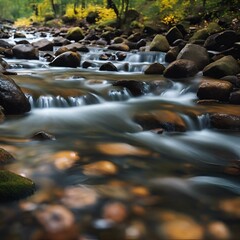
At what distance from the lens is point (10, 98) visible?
5172 millimetres

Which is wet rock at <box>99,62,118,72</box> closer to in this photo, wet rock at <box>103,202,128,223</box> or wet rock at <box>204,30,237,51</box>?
wet rock at <box>204,30,237,51</box>

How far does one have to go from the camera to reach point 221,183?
10.4 feet

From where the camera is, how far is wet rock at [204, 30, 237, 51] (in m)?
10.4

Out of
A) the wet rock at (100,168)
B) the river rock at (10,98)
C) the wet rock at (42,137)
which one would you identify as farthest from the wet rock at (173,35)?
the wet rock at (100,168)

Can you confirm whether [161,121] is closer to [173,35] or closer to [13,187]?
[13,187]

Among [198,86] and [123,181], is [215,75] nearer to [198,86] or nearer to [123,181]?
[198,86]

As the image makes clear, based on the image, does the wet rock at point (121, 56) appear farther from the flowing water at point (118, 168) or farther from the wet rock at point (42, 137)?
the wet rock at point (42, 137)

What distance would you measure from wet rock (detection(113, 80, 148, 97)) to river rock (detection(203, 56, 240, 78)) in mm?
1897

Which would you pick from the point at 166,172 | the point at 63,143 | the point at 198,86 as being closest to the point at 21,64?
the point at 198,86

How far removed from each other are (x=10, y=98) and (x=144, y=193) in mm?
3170

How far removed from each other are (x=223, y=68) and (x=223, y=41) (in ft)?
10.6

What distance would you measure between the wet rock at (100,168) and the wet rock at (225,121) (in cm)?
239

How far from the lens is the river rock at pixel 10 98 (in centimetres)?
513

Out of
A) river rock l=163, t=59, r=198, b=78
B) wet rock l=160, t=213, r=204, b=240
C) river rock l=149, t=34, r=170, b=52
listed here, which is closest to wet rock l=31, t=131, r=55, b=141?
wet rock l=160, t=213, r=204, b=240
